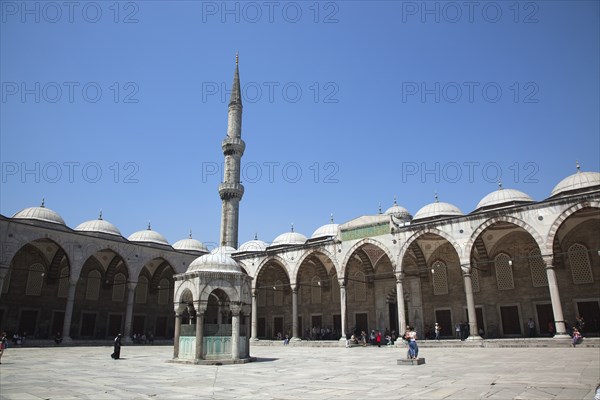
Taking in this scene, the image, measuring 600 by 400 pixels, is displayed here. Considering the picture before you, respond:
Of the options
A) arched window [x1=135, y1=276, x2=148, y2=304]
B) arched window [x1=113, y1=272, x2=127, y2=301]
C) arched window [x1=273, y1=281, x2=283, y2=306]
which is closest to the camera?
arched window [x1=113, y1=272, x2=127, y2=301]

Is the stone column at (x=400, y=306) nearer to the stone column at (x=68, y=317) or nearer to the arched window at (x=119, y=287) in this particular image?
the stone column at (x=68, y=317)

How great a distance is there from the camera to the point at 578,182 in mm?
20297

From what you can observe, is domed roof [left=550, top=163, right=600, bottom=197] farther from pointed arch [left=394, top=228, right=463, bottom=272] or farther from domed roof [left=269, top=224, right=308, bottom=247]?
domed roof [left=269, top=224, right=308, bottom=247]

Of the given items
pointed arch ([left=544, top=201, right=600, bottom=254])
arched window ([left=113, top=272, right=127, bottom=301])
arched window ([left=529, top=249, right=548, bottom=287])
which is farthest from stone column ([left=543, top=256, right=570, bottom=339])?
arched window ([left=113, top=272, right=127, bottom=301])

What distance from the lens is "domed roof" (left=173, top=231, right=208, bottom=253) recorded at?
1302 inches

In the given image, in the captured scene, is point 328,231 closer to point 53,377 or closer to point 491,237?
point 491,237

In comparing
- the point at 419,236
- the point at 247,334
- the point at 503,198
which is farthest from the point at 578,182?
the point at 247,334

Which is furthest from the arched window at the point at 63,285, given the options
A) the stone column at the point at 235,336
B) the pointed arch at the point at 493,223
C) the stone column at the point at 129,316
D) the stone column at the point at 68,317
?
the pointed arch at the point at 493,223

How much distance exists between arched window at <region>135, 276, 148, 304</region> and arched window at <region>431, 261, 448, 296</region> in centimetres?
1894

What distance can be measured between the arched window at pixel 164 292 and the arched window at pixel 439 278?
18083mm

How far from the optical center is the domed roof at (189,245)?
3306cm

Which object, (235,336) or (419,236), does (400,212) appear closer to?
(419,236)

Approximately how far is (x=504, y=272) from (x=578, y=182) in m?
5.51

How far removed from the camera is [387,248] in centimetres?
2105
